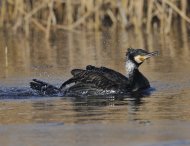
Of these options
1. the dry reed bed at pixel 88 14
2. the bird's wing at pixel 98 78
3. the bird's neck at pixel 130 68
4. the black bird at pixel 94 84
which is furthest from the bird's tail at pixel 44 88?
the dry reed bed at pixel 88 14

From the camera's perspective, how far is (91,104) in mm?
10500

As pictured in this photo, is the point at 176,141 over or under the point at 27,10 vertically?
under

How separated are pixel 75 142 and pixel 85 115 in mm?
1715

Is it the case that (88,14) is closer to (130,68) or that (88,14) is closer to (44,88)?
(130,68)

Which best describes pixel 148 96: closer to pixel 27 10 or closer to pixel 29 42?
pixel 29 42

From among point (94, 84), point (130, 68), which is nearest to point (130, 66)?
point (130, 68)

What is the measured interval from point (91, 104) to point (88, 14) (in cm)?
1082

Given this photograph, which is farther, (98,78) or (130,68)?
(130,68)

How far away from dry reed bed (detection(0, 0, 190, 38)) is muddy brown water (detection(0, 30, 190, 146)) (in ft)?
5.86

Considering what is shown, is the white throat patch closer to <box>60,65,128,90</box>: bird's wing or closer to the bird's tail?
<box>60,65,128,90</box>: bird's wing

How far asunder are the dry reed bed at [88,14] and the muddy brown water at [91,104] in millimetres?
1787

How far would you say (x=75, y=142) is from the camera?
7652mm

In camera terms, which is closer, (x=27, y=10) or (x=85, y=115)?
(x=85, y=115)

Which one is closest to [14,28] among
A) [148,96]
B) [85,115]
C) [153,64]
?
[153,64]
